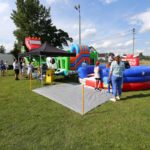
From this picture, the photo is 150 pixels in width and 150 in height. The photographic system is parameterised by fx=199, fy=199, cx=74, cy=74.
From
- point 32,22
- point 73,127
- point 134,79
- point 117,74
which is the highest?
point 32,22

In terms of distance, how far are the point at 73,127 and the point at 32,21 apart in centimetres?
3464

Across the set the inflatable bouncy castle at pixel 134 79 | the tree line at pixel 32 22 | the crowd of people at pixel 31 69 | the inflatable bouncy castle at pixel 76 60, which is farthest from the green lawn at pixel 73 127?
the tree line at pixel 32 22

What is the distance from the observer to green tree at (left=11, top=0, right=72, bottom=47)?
116 ft

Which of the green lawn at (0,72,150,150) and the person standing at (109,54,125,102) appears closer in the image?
the green lawn at (0,72,150,150)

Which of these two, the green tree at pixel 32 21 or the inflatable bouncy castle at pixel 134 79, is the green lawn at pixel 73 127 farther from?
the green tree at pixel 32 21

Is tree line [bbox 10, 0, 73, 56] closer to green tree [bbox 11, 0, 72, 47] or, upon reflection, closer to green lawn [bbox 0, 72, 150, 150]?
green tree [bbox 11, 0, 72, 47]

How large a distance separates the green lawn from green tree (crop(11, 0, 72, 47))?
99.8 ft

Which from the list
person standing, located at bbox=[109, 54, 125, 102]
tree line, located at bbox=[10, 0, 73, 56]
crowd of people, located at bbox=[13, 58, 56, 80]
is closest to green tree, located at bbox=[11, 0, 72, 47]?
tree line, located at bbox=[10, 0, 73, 56]

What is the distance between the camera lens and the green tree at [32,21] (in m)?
35.4

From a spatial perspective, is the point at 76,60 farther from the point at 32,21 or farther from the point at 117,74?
the point at 32,21

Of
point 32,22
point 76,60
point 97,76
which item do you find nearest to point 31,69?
point 76,60

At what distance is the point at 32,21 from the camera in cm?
3666

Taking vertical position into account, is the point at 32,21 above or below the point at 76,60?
above

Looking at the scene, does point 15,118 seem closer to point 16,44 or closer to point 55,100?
point 55,100
